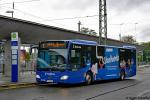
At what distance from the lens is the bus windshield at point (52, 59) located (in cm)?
2130

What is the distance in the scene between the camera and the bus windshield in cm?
2130

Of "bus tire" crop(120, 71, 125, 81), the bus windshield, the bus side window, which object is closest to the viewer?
the bus windshield

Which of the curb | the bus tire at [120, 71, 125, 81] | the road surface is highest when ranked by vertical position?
the bus tire at [120, 71, 125, 81]

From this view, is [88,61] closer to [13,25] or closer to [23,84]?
[23,84]

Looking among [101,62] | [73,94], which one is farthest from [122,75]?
[73,94]

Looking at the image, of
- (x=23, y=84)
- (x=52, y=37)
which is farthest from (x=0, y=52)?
(x=23, y=84)

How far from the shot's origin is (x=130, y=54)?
30844mm

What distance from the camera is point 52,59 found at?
70.8 ft

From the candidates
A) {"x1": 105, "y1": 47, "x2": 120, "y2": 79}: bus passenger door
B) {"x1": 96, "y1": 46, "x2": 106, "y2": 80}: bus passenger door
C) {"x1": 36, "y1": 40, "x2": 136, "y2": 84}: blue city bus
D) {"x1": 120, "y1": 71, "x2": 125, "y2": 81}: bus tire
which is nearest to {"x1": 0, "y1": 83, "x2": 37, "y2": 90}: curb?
{"x1": 36, "y1": 40, "x2": 136, "y2": 84}: blue city bus

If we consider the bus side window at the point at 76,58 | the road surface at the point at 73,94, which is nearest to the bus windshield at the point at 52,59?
the bus side window at the point at 76,58

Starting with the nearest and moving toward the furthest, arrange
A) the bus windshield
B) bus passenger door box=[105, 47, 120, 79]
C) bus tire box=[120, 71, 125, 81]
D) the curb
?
1. the curb
2. the bus windshield
3. bus passenger door box=[105, 47, 120, 79]
4. bus tire box=[120, 71, 125, 81]

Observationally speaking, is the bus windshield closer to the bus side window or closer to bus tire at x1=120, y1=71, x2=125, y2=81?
the bus side window

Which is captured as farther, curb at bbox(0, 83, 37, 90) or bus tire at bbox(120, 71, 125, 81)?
bus tire at bbox(120, 71, 125, 81)

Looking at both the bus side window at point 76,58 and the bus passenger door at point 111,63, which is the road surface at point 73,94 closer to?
the bus side window at point 76,58
